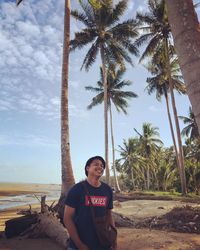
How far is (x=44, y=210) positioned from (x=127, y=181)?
58.5 meters

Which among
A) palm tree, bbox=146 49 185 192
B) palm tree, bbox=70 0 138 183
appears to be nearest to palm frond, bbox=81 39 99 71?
palm tree, bbox=70 0 138 183

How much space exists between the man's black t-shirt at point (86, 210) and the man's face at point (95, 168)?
0.14 metres

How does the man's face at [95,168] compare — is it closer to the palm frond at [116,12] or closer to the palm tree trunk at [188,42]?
the palm tree trunk at [188,42]

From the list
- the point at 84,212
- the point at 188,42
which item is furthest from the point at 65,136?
the point at 188,42

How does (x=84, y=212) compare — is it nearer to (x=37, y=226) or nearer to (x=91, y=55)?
(x=37, y=226)

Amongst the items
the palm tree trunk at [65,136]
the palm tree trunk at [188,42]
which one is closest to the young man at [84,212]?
the palm tree trunk at [188,42]

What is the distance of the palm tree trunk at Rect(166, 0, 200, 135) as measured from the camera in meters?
2.60

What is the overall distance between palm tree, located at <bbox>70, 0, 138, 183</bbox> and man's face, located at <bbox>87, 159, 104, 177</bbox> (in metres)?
22.9

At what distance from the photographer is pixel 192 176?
32.9 m

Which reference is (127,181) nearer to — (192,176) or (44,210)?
(192,176)

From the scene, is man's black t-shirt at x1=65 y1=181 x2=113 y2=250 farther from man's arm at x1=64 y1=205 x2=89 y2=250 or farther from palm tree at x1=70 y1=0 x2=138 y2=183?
palm tree at x1=70 y1=0 x2=138 y2=183

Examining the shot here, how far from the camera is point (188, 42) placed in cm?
278

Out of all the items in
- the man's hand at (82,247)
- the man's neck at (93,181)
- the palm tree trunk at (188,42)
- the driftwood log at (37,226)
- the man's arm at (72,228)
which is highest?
the palm tree trunk at (188,42)

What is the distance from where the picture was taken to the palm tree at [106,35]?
25547 millimetres
